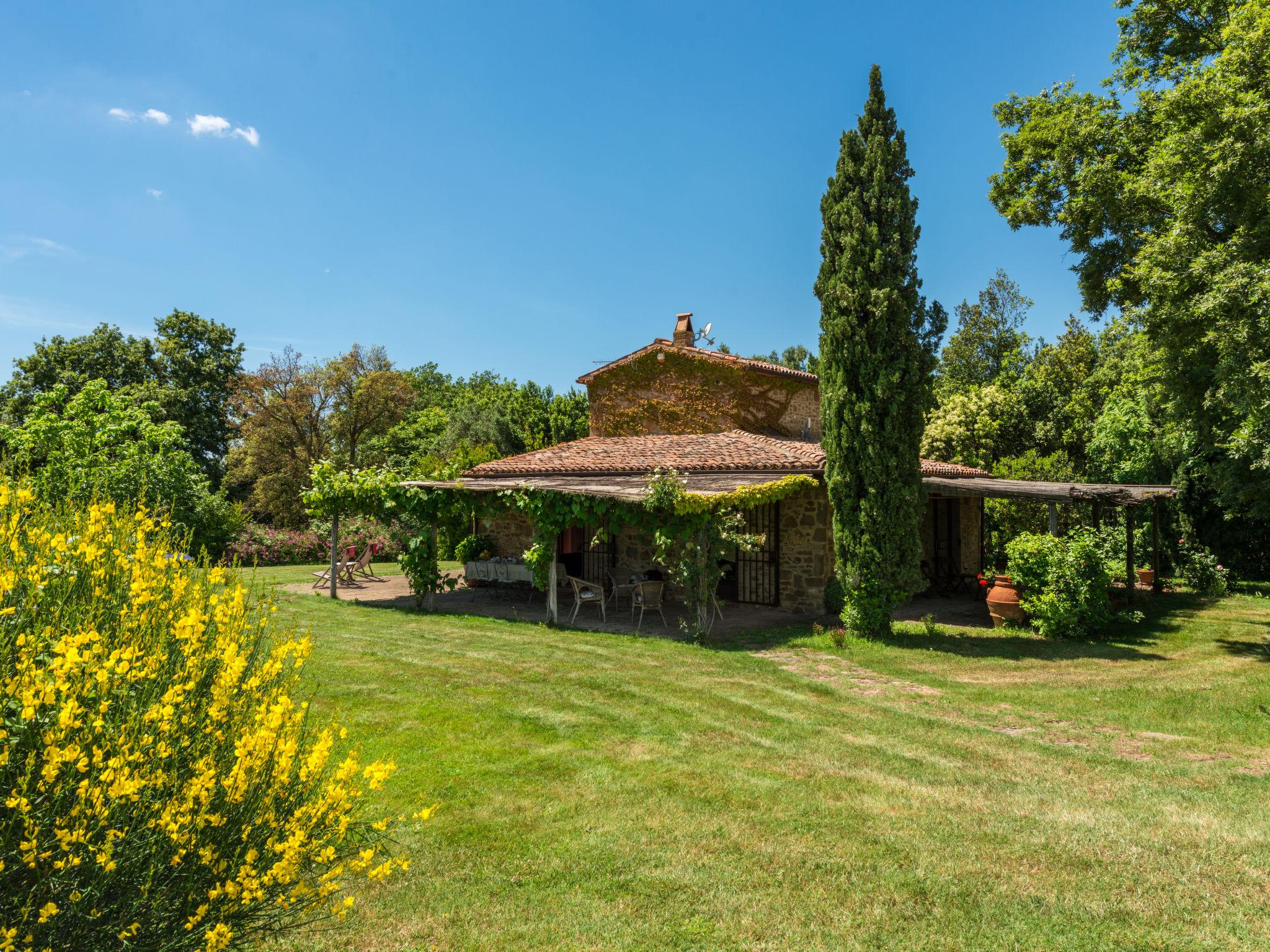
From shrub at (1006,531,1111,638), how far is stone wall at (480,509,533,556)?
10.8m

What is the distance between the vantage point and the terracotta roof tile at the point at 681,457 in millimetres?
13508

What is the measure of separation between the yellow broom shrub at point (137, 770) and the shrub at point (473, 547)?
1422 centimetres

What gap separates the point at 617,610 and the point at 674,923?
10.1 meters

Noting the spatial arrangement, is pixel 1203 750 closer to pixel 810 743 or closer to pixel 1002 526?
pixel 810 743

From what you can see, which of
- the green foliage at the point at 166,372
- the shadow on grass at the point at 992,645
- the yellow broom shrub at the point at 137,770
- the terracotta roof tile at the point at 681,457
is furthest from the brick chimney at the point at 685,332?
the green foliage at the point at 166,372

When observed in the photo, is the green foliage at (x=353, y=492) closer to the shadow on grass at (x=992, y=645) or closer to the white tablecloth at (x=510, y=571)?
the white tablecloth at (x=510, y=571)

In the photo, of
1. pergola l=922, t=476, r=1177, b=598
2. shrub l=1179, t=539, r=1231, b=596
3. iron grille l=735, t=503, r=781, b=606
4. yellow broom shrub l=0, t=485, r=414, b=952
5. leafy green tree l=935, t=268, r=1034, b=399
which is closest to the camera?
yellow broom shrub l=0, t=485, r=414, b=952

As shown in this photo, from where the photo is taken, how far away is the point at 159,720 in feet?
7.82

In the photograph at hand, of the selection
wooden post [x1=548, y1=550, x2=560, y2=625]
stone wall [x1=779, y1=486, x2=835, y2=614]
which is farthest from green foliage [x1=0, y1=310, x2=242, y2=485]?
stone wall [x1=779, y1=486, x2=835, y2=614]

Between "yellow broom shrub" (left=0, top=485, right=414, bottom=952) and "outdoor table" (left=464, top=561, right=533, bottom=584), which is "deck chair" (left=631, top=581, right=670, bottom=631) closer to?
"outdoor table" (left=464, top=561, right=533, bottom=584)

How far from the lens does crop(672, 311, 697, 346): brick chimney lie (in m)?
21.5

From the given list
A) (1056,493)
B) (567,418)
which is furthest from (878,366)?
(567,418)

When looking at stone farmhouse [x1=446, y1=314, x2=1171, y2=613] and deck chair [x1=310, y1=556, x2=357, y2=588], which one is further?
deck chair [x1=310, y1=556, x2=357, y2=588]

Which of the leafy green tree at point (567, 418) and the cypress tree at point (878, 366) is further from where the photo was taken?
the leafy green tree at point (567, 418)
